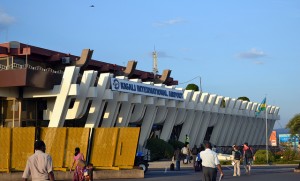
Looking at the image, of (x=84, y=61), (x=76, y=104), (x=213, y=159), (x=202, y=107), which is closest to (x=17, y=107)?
(x=76, y=104)

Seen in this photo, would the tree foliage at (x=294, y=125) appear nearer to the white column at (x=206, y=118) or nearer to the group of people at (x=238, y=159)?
the group of people at (x=238, y=159)

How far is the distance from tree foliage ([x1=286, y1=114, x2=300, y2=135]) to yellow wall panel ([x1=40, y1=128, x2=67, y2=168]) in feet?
83.6

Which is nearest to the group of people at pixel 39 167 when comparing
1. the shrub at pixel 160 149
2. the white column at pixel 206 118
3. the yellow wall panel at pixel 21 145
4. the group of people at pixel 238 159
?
the yellow wall panel at pixel 21 145

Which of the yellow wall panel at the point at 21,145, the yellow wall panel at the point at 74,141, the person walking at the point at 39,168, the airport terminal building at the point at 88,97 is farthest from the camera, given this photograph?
the airport terminal building at the point at 88,97

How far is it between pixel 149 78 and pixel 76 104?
20.7 metres

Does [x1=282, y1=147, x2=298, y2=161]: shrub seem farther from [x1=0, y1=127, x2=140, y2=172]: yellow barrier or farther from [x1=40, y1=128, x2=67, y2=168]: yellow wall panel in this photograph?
[x1=40, y1=128, x2=67, y2=168]: yellow wall panel

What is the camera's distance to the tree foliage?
44.5 m

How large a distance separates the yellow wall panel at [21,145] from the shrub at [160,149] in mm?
25947

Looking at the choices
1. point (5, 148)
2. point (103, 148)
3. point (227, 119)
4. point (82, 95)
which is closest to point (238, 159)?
point (103, 148)

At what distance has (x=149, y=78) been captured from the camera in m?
62.2

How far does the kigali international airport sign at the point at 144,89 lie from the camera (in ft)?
148

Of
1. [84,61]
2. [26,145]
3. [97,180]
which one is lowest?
[97,180]

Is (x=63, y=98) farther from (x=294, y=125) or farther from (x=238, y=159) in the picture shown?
(x=294, y=125)

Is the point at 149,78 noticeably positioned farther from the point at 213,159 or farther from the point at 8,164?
the point at 213,159
